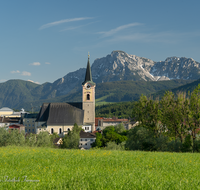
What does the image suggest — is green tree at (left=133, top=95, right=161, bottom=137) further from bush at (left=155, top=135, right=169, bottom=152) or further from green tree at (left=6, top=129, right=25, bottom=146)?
green tree at (left=6, top=129, right=25, bottom=146)

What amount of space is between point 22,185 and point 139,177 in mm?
5696

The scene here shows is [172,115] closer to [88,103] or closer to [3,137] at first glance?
[3,137]

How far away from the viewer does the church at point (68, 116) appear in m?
95.3

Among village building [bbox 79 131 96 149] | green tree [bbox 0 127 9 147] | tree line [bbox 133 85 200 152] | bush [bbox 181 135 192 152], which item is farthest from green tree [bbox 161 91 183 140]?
village building [bbox 79 131 96 149]

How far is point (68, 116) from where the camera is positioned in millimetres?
96625

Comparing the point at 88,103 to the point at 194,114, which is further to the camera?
the point at 88,103

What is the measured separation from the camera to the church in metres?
95.3

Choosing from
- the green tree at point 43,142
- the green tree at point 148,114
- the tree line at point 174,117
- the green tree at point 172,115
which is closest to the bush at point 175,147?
the tree line at point 174,117

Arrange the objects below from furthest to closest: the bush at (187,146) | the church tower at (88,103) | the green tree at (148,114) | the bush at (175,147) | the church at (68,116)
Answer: the church tower at (88,103) < the church at (68,116) < the green tree at (148,114) < the bush at (175,147) < the bush at (187,146)

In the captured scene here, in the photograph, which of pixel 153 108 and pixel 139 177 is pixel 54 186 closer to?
pixel 139 177

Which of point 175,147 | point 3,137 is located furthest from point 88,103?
point 175,147

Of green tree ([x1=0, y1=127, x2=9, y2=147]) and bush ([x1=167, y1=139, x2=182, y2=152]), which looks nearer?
bush ([x1=167, y1=139, x2=182, y2=152])

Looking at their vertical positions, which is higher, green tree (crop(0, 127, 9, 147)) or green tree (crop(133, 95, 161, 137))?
green tree (crop(133, 95, 161, 137))

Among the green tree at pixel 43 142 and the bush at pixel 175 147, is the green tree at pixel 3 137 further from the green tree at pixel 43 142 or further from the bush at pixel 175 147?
the bush at pixel 175 147
